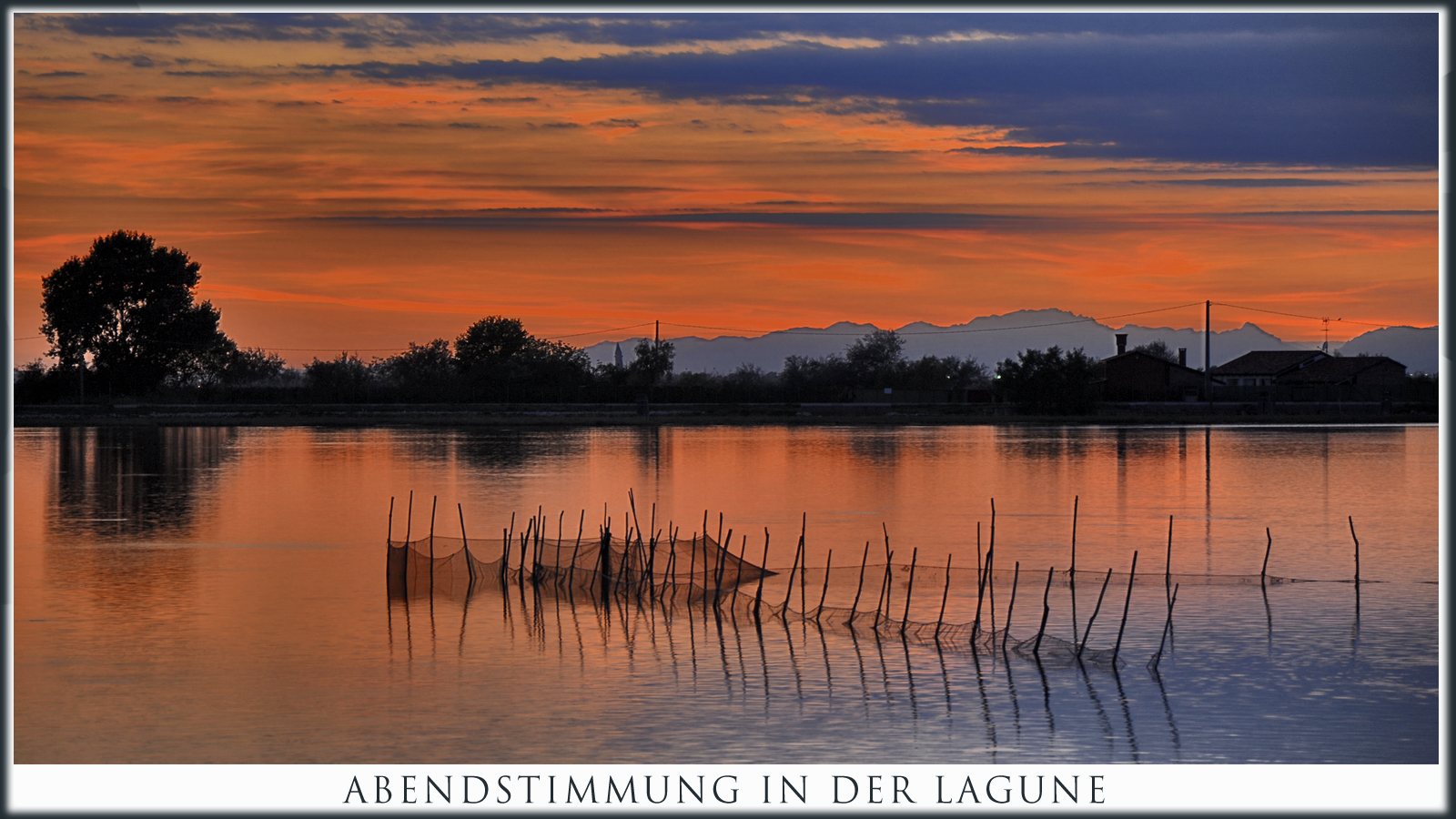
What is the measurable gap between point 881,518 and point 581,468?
11642mm

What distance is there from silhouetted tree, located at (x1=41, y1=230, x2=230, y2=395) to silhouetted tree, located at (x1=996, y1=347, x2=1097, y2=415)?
41.8 m

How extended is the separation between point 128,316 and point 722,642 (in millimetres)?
68512

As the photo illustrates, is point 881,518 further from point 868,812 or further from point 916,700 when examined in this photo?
point 868,812

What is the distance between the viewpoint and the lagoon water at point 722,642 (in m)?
9.47

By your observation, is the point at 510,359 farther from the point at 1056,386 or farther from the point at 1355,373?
the point at 1355,373

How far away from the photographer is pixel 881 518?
2219 centimetres

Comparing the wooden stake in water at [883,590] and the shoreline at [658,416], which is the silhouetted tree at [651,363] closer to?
the shoreline at [658,416]

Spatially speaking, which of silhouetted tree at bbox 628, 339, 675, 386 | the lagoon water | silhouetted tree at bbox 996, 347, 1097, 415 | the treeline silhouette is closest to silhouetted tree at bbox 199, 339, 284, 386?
the treeline silhouette

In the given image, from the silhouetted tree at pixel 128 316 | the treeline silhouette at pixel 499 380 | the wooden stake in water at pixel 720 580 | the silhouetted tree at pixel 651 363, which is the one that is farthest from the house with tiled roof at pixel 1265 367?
the wooden stake in water at pixel 720 580

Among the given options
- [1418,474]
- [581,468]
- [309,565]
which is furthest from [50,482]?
[1418,474]

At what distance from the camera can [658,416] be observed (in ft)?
205

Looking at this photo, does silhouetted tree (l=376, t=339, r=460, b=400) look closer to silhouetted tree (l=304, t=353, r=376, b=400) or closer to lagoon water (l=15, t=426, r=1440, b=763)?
silhouetted tree (l=304, t=353, r=376, b=400)

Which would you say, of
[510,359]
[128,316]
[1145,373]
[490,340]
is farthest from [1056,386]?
[128,316]

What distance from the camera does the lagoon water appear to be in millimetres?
9469
